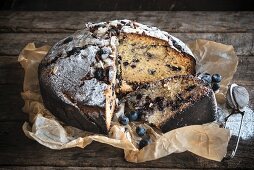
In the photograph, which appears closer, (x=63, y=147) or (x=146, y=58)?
(x=63, y=147)

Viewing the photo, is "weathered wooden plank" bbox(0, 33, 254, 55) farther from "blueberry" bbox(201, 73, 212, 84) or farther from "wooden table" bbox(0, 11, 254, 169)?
"blueberry" bbox(201, 73, 212, 84)

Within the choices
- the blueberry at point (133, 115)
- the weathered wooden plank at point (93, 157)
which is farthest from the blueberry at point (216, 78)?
the blueberry at point (133, 115)

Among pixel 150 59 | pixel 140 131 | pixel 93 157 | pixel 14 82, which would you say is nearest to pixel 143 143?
pixel 140 131

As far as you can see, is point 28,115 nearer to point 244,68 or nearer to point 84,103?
point 84,103

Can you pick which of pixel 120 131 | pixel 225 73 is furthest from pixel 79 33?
pixel 225 73

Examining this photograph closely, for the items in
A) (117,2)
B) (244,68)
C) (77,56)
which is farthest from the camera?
(117,2)

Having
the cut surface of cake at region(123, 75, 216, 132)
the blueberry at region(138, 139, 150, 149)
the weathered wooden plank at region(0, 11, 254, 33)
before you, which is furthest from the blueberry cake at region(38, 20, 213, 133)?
the weathered wooden plank at region(0, 11, 254, 33)
